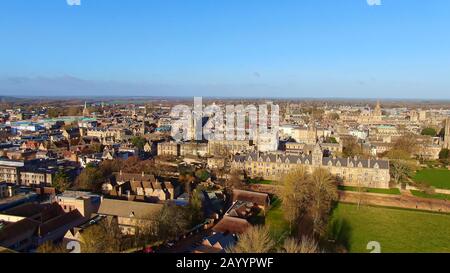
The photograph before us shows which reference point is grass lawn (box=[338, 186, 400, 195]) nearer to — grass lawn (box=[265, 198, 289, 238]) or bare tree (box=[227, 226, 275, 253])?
grass lawn (box=[265, 198, 289, 238])

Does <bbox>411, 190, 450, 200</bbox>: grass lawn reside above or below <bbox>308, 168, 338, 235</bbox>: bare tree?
below

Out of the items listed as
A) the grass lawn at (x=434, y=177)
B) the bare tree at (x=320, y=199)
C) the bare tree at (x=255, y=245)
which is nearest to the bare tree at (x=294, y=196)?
the bare tree at (x=320, y=199)

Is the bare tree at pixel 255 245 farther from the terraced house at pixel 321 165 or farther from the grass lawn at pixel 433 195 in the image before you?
the grass lawn at pixel 433 195

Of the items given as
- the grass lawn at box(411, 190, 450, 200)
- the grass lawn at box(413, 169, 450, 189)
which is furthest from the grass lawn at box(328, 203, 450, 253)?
the grass lawn at box(413, 169, 450, 189)

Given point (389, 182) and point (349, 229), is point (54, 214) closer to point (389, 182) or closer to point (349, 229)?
point (349, 229)

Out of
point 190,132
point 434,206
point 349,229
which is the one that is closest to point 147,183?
point 349,229

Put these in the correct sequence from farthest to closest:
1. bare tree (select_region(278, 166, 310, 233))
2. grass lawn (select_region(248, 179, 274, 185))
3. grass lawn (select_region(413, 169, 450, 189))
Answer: grass lawn (select_region(248, 179, 274, 185)) → grass lawn (select_region(413, 169, 450, 189)) → bare tree (select_region(278, 166, 310, 233))
